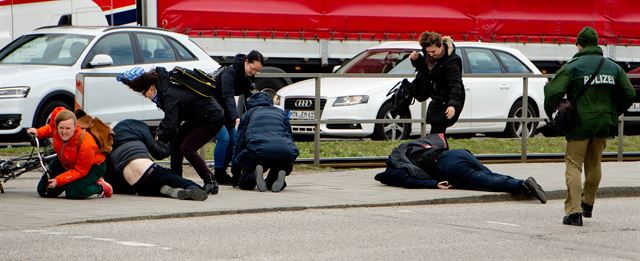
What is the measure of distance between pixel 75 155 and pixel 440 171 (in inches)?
143

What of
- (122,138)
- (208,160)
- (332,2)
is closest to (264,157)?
(122,138)

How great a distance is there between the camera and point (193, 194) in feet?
40.5

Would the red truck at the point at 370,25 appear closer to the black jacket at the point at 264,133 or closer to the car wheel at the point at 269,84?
the car wheel at the point at 269,84

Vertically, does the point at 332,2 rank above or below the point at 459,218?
above

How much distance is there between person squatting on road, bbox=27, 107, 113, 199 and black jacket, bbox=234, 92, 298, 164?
1690 millimetres

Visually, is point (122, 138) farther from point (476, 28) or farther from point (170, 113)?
point (476, 28)

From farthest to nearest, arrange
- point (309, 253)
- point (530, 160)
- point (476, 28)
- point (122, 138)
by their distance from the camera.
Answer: point (476, 28) → point (530, 160) → point (122, 138) → point (309, 253)

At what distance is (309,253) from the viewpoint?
9625 mm

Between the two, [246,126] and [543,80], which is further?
[543,80]

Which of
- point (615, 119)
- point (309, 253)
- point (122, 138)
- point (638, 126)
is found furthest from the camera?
point (638, 126)

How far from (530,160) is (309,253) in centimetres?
895

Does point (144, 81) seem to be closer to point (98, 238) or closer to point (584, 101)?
point (98, 238)

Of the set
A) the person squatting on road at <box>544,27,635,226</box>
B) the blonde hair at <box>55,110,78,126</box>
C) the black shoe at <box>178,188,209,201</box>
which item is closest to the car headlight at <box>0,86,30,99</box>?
the blonde hair at <box>55,110,78,126</box>

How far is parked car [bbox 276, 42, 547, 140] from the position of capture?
1753 centimetres
